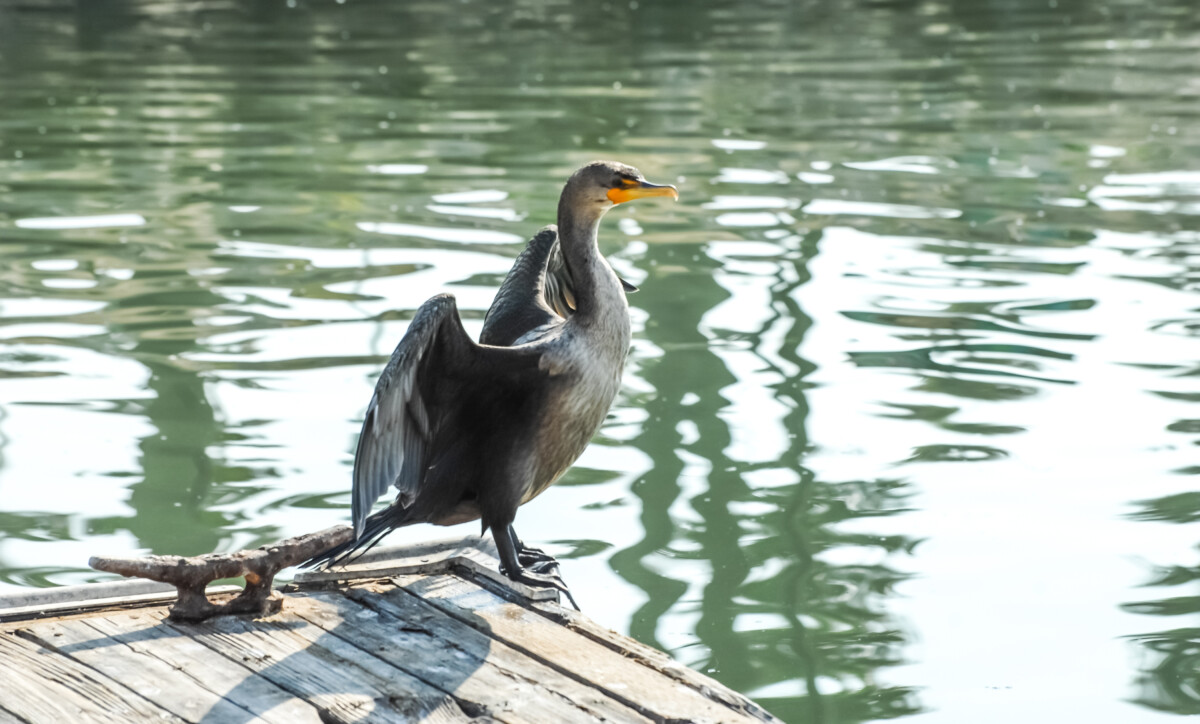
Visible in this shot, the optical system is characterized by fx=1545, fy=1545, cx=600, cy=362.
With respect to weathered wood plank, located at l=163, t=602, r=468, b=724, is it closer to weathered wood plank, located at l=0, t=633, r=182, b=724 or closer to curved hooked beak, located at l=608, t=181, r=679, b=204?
weathered wood plank, located at l=0, t=633, r=182, b=724

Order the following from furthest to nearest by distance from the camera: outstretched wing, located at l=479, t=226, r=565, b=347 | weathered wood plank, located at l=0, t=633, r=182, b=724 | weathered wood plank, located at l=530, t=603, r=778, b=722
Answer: outstretched wing, located at l=479, t=226, r=565, b=347, weathered wood plank, located at l=530, t=603, r=778, b=722, weathered wood plank, located at l=0, t=633, r=182, b=724

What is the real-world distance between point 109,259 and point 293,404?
219 cm

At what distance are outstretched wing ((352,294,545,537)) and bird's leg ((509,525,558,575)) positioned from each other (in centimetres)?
29

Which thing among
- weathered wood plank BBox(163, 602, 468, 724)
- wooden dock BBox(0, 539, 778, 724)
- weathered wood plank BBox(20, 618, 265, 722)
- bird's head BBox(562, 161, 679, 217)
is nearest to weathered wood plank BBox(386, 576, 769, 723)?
wooden dock BBox(0, 539, 778, 724)

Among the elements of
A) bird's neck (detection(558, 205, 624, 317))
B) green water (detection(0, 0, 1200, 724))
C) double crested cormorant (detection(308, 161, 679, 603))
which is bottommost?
green water (detection(0, 0, 1200, 724))

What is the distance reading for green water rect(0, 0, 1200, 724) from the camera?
3699 mm

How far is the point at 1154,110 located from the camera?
1022 centimetres

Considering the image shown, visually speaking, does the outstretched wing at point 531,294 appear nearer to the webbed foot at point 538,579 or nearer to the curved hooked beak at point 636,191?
the curved hooked beak at point 636,191

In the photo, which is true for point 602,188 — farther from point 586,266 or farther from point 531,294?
point 531,294

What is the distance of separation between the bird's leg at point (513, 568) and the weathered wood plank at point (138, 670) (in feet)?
2.17

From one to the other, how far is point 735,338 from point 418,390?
9.55 ft

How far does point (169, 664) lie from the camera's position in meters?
2.65

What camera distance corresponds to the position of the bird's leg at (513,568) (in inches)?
120

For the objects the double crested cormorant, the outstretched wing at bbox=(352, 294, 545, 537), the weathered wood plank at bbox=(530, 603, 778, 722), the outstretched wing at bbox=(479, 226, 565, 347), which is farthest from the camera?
the outstretched wing at bbox=(479, 226, 565, 347)
